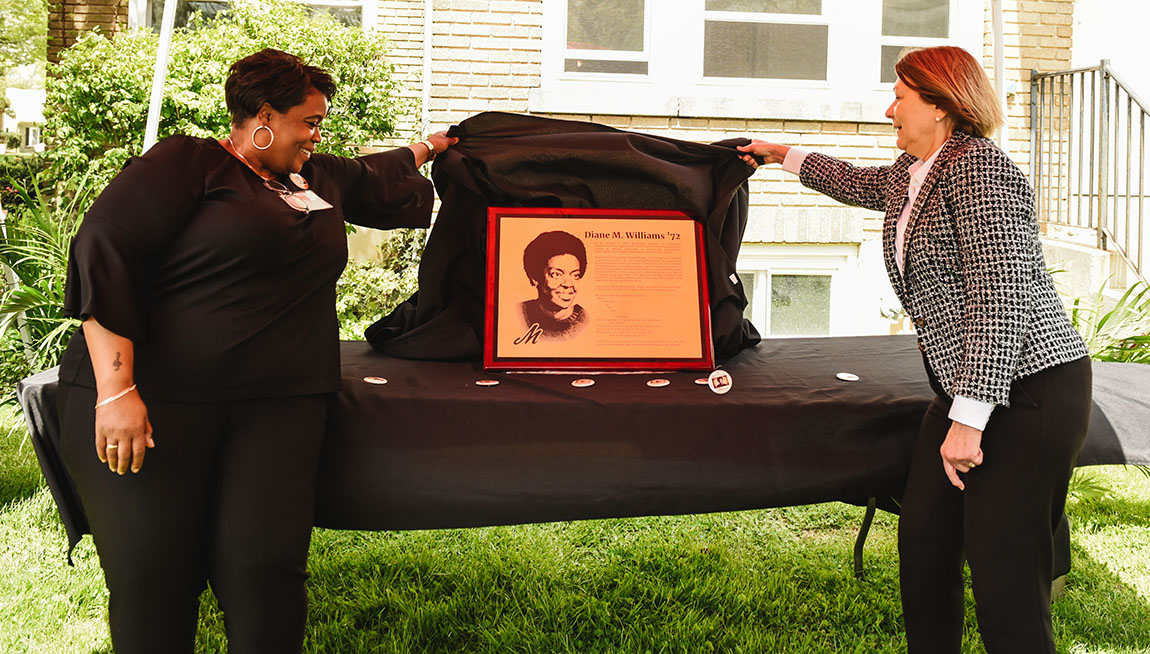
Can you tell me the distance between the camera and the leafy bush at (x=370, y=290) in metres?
6.39

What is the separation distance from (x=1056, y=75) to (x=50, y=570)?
7046 mm

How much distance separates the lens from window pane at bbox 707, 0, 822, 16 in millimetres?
7105

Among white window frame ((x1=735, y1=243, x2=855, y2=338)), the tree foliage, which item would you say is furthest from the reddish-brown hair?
the tree foliage

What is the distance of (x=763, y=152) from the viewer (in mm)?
3113

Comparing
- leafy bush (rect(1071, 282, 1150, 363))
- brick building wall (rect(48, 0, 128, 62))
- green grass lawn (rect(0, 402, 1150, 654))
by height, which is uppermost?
brick building wall (rect(48, 0, 128, 62))

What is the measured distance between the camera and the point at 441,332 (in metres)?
3.06

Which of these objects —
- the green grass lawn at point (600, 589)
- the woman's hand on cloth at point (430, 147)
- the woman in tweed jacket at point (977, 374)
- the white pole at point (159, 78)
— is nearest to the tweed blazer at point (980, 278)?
the woman in tweed jacket at point (977, 374)

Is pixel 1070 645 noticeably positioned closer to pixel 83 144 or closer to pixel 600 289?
pixel 600 289

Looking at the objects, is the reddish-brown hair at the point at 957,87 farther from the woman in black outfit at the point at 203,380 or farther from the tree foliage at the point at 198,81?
the tree foliage at the point at 198,81

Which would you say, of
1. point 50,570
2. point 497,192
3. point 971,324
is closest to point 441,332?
point 497,192

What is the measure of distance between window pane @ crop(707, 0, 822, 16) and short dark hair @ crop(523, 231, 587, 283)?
15.3 feet

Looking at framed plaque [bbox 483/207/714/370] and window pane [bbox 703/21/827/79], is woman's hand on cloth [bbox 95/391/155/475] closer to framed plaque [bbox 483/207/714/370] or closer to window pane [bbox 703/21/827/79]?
framed plaque [bbox 483/207/714/370]
